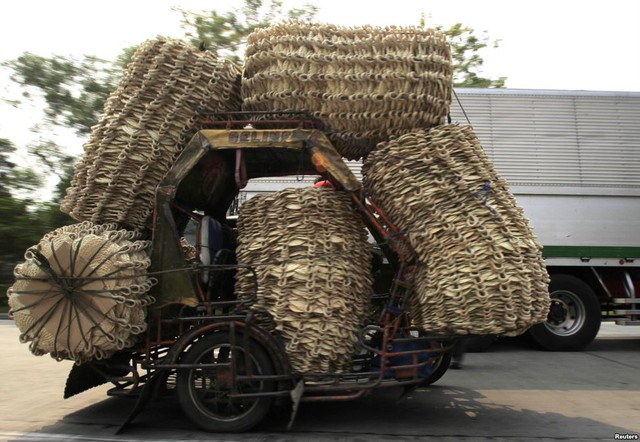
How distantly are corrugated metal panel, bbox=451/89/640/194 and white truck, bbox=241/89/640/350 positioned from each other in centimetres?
2

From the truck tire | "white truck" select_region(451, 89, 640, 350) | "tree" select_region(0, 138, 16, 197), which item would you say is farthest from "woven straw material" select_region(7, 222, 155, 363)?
"tree" select_region(0, 138, 16, 197)

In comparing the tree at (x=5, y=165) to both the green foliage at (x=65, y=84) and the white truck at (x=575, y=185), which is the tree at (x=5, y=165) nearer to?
the green foliage at (x=65, y=84)

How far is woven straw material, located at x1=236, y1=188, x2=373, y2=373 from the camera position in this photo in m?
3.99

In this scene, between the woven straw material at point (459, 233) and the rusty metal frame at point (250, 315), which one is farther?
the rusty metal frame at point (250, 315)

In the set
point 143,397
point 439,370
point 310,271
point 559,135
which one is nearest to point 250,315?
point 310,271

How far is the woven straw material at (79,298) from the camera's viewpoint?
3945 millimetres

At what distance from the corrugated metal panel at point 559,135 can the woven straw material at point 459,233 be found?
4877 mm

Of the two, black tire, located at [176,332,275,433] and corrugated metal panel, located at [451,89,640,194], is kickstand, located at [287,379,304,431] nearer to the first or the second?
black tire, located at [176,332,275,433]

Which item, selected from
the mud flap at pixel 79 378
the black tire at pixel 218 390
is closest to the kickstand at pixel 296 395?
the black tire at pixel 218 390

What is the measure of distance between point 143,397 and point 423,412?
8.06 ft

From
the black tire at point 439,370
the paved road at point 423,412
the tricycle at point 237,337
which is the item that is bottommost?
the paved road at point 423,412

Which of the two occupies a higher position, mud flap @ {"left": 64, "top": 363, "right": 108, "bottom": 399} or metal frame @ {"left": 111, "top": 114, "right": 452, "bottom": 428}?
metal frame @ {"left": 111, "top": 114, "right": 452, "bottom": 428}

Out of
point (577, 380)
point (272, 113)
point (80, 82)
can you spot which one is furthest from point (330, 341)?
point (80, 82)

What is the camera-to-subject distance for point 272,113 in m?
4.21
